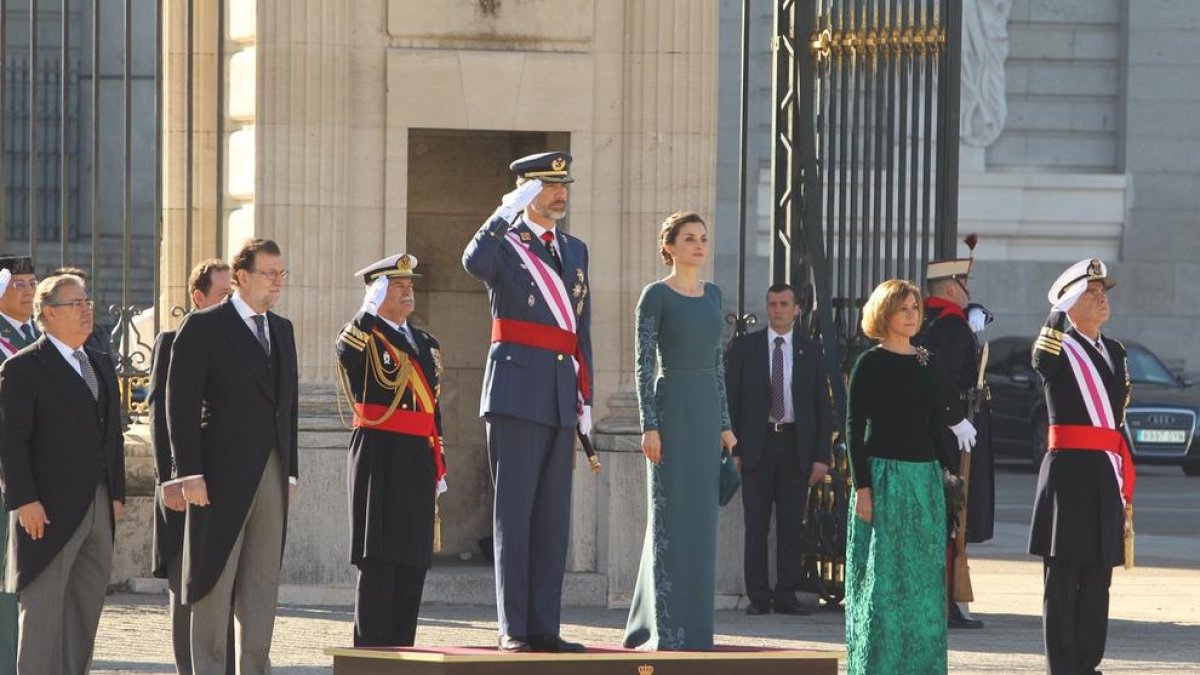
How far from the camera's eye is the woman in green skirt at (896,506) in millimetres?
9703

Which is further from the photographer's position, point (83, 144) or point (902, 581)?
point (83, 144)

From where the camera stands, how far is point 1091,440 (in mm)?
10328

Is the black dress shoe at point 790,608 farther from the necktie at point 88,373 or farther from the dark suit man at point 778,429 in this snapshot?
the necktie at point 88,373

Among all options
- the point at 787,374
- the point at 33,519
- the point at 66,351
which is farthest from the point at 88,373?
the point at 787,374

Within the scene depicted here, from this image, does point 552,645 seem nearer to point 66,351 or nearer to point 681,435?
point 681,435

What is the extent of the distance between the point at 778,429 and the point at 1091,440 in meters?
3.12

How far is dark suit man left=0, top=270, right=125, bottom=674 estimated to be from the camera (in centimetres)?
924

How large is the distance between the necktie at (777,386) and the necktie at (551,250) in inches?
157

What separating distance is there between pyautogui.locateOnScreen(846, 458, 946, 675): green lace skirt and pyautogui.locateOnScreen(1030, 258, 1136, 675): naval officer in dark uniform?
74 centimetres

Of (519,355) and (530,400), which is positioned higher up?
(519,355)

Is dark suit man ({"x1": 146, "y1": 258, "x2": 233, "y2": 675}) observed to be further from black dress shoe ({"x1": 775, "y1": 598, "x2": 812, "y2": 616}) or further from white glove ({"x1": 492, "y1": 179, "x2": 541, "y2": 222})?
black dress shoe ({"x1": 775, "y1": 598, "x2": 812, "y2": 616})

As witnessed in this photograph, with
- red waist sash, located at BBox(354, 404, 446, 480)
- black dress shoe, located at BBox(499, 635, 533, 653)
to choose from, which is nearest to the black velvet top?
black dress shoe, located at BBox(499, 635, 533, 653)

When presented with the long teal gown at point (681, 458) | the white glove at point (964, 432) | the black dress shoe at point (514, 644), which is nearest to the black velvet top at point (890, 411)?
the long teal gown at point (681, 458)

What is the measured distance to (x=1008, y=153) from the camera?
1122 inches
